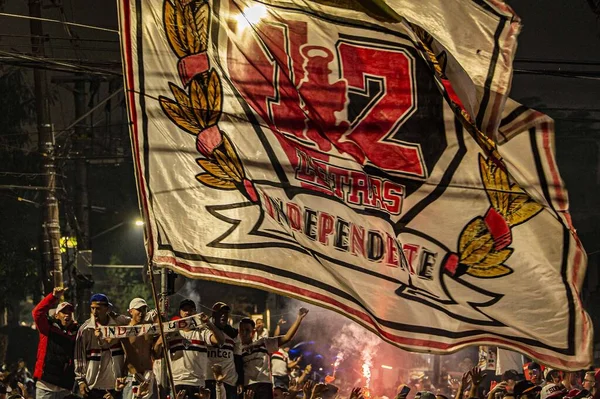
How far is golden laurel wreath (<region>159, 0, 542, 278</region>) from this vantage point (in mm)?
6766

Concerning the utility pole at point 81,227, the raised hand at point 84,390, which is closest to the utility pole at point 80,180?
the utility pole at point 81,227

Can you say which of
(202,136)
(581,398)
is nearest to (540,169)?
(202,136)

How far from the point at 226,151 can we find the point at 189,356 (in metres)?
5.29

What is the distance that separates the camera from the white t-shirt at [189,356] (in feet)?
38.5

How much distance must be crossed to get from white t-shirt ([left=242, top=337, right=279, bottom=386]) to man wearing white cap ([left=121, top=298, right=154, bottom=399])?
180 centimetres

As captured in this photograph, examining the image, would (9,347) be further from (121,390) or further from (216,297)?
(121,390)

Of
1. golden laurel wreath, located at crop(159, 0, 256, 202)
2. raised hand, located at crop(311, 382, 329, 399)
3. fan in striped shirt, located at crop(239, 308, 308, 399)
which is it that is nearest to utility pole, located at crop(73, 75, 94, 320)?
fan in striped shirt, located at crop(239, 308, 308, 399)

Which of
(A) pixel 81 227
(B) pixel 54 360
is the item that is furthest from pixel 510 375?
(A) pixel 81 227

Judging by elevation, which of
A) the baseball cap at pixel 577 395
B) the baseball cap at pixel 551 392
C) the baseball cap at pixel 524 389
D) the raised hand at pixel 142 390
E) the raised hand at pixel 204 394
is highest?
the raised hand at pixel 142 390

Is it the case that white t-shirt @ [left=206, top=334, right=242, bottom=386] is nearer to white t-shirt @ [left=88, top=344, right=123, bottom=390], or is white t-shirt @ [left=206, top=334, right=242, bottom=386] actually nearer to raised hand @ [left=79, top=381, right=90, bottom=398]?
white t-shirt @ [left=88, top=344, right=123, bottom=390]

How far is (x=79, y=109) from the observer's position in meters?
29.7

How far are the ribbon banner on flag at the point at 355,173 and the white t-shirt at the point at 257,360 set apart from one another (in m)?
6.42

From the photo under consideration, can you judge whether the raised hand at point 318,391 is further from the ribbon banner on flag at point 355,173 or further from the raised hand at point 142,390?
the ribbon banner on flag at point 355,173

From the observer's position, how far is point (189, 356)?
38.8ft
